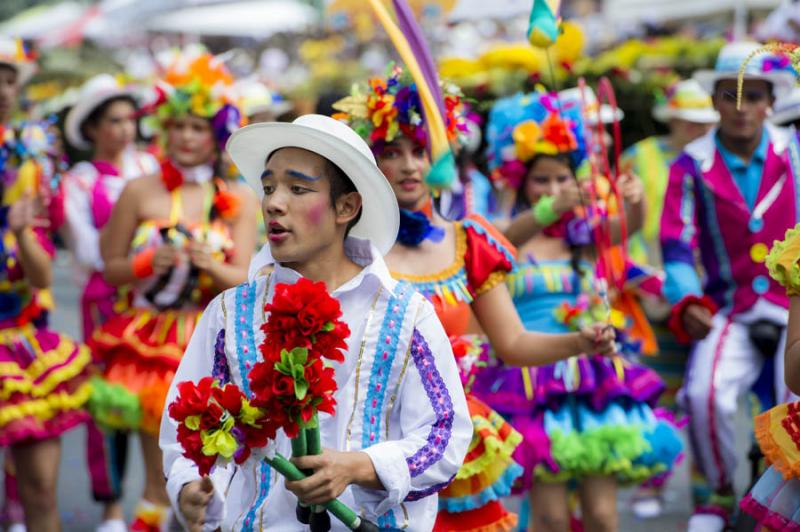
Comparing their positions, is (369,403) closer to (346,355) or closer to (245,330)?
(346,355)

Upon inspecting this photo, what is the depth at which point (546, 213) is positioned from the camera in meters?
5.34

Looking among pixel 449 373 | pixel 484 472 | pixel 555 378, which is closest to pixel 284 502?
pixel 449 373

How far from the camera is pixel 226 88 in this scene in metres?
6.18

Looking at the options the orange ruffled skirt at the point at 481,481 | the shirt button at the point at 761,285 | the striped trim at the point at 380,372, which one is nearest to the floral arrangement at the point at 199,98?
the orange ruffled skirt at the point at 481,481

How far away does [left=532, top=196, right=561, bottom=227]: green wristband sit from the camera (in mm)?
5332

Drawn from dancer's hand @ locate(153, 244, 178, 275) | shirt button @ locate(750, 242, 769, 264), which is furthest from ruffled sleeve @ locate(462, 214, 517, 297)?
shirt button @ locate(750, 242, 769, 264)

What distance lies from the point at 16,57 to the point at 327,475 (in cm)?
391

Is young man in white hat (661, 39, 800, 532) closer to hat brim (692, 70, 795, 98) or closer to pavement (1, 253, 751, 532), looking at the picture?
hat brim (692, 70, 795, 98)

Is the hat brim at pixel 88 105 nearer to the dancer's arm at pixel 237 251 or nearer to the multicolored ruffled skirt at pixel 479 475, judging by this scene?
the dancer's arm at pixel 237 251

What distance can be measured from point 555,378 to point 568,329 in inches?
8.5

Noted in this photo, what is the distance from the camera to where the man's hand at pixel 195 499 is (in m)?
3.13

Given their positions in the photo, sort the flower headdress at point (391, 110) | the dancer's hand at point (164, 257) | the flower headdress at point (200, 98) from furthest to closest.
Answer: the flower headdress at point (200, 98), the dancer's hand at point (164, 257), the flower headdress at point (391, 110)

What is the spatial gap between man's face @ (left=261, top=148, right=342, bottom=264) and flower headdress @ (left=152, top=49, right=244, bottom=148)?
108 inches

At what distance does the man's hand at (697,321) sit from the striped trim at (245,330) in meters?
2.73
